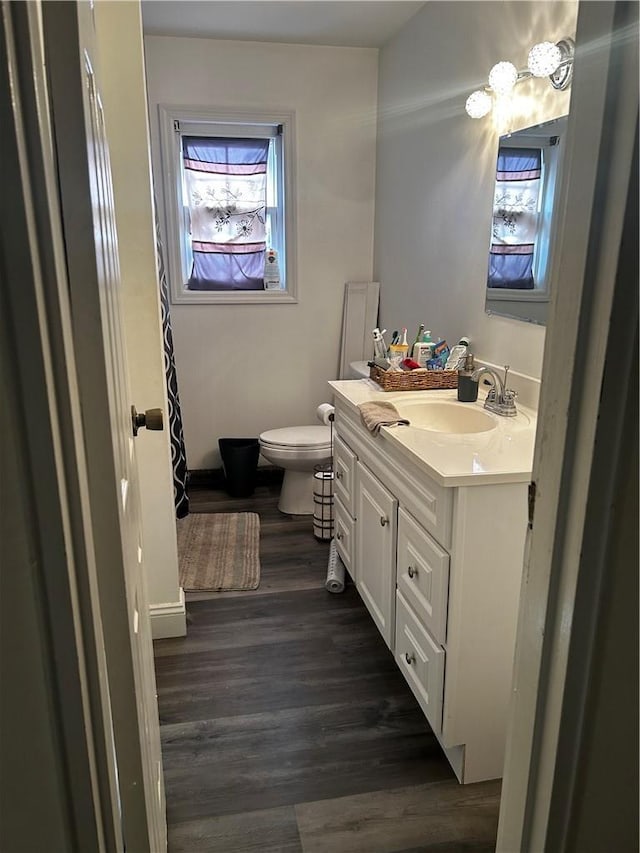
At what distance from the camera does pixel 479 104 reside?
2.28 m

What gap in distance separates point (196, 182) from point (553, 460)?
128 inches

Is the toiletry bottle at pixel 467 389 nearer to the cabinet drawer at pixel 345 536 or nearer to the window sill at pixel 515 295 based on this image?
the window sill at pixel 515 295

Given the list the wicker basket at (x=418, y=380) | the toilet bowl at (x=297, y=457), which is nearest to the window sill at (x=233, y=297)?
the toilet bowl at (x=297, y=457)

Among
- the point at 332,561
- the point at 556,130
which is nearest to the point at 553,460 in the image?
the point at 556,130

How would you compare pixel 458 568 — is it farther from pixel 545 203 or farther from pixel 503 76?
pixel 503 76

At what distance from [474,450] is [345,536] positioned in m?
1.00

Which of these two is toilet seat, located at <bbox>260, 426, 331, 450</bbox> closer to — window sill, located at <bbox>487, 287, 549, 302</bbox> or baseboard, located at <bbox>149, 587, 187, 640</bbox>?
baseboard, located at <bbox>149, 587, 187, 640</bbox>

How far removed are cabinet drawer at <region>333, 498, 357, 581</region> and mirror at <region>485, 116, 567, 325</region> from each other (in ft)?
3.13

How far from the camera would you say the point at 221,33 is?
126 inches

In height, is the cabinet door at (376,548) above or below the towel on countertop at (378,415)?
below

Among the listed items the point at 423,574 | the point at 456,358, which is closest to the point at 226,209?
the point at 456,358

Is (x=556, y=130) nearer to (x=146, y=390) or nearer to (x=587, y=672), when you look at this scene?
(x=146, y=390)

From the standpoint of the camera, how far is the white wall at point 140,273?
1.84m

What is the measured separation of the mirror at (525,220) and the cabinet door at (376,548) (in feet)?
2.53
